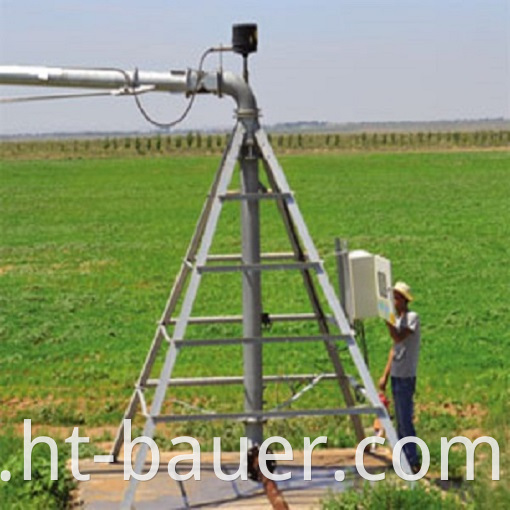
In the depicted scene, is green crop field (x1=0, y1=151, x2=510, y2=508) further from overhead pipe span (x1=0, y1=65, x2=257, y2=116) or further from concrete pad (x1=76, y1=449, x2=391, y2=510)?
overhead pipe span (x1=0, y1=65, x2=257, y2=116)

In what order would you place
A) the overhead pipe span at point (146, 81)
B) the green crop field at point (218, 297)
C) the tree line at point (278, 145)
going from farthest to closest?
the tree line at point (278, 145)
the green crop field at point (218, 297)
the overhead pipe span at point (146, 81)

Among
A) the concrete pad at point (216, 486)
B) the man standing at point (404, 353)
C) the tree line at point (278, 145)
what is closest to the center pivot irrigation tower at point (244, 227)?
the concrete pad at point (216, 486)

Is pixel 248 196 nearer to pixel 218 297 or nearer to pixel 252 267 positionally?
pixel 252 267

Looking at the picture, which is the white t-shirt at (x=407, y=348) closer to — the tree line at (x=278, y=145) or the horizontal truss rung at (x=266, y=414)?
the horizontal truss rung at (x=266, y=414)

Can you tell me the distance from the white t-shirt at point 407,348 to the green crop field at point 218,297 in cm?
93

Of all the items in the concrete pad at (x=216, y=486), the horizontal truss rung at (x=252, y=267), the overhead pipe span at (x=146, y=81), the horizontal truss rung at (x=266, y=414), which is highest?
the overhead pipe span at (x=146, y=81)

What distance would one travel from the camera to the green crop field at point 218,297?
12586 millimetres

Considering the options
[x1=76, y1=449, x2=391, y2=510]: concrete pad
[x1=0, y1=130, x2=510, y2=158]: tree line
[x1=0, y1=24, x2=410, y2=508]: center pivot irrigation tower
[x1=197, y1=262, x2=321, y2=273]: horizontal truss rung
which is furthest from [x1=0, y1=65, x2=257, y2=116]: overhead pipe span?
[x1=0, y1=130, x2=510, y2=158]: tree line

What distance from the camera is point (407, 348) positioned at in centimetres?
900

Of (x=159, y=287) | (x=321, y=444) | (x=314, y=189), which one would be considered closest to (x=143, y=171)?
(x=314, y=189)

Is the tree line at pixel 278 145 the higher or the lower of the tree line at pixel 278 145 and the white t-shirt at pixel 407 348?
the lower

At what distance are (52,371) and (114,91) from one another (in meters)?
7.56

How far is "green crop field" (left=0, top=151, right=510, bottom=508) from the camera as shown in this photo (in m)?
12.6

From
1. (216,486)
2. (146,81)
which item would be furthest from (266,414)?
(146,81)
